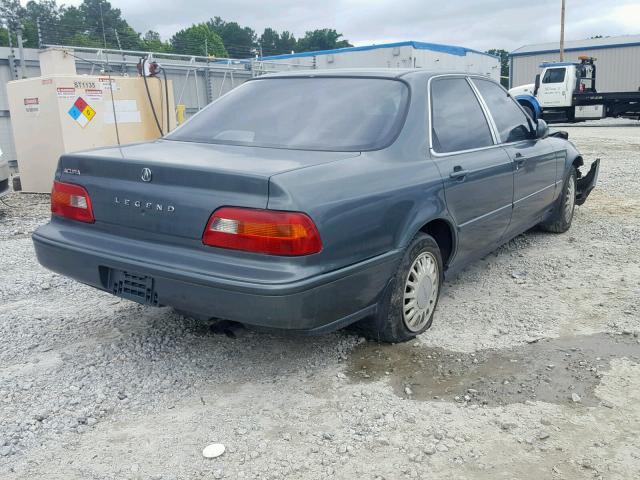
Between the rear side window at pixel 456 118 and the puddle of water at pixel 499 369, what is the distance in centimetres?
123

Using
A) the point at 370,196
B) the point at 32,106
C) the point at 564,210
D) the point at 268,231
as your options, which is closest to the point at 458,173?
the point at 370,196

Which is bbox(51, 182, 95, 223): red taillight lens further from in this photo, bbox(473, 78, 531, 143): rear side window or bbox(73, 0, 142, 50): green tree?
bbox(73, 0, 142, 50): green tree

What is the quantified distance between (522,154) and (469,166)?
1.01m

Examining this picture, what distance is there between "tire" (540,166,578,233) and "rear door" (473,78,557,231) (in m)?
0.64

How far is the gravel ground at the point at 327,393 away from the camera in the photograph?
2438mm

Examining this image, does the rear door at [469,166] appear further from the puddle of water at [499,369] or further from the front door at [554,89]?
the front door at [554,89]

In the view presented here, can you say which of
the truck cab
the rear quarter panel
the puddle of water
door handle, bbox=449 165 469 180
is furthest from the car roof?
the truck cab

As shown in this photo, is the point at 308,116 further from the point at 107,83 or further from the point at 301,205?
the point at 107,83

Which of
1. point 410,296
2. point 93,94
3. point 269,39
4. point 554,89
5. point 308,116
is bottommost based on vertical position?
point 410,296

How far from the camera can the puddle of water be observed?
116 inches

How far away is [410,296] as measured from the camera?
3.40m

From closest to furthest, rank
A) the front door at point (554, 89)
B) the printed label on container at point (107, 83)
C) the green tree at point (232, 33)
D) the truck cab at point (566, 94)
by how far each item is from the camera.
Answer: the printed label on container at point (107, 83) → the truck cab at point (566, 94) → the front door at point (554, 89) → the green tree at point (232, 33)

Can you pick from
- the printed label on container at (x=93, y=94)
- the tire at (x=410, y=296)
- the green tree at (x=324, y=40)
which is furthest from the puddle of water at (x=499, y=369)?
the green tree at (x=324, y=40)

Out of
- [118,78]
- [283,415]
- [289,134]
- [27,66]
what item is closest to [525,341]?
[283,415]
